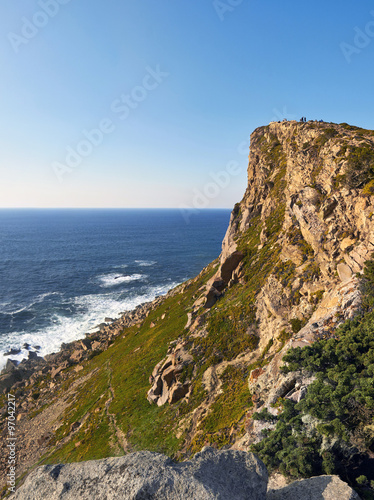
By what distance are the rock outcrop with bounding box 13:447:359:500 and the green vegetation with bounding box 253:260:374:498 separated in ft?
9.32

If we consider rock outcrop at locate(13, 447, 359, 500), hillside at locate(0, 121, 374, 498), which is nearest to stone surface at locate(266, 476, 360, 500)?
rock outcrop at locate(13, 447, 359, 500)

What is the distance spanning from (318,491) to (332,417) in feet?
17.7

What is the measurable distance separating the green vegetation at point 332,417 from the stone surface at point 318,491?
6.06ft

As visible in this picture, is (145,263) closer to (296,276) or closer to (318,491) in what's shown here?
(296,276)

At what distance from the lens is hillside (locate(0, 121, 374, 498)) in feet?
74.7

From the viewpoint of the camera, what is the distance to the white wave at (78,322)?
75325 millimetres

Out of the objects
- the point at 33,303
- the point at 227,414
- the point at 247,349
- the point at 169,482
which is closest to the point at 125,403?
the point at 227,414

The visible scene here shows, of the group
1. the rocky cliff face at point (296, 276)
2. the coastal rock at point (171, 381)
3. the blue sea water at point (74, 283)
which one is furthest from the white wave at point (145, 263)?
the coastal rock at point (171, 381)

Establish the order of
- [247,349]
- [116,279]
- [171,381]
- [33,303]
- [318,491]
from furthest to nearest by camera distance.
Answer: [116,279] < [33,303] < [171,381] < [247,349] < [318,491]

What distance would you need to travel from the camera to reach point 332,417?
14125 mm

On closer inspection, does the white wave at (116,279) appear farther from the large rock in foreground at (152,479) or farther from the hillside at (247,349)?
the large rock in foreground at (152,479)

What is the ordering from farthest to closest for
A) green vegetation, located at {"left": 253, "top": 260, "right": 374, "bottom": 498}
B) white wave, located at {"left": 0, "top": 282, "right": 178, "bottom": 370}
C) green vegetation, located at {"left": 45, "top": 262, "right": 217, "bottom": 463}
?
white wave, located at {"left": 0, "top": 282, "right": 178, "bottom": 370} < green vegetation, located at {"left": 45, "top": 262, "right": 217, "bottom": 463} < green vegetation, located at {"left": 253, "top": 260, "right": 374, "bottom": 498}

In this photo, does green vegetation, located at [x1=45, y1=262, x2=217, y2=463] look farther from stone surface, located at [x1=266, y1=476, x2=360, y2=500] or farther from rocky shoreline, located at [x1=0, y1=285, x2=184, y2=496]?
stone surface, located at [x1=266, y1=476, x2=360, y2=500]

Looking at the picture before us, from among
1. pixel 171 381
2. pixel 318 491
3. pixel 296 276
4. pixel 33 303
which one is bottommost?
pixel 33 303
